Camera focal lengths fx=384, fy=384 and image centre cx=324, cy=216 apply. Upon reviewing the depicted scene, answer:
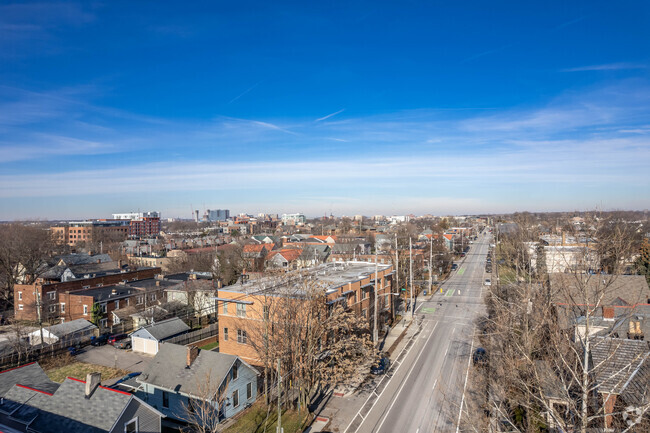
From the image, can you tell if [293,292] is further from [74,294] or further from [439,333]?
[74,294]

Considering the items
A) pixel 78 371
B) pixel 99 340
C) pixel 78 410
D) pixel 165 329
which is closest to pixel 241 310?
pixel 165 329

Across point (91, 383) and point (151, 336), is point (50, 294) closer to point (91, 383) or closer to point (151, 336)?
point (151, 336)

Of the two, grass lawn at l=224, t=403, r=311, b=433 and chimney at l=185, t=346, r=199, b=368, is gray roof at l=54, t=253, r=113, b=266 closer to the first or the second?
chimney at l=185, t=346, r=199, b=368

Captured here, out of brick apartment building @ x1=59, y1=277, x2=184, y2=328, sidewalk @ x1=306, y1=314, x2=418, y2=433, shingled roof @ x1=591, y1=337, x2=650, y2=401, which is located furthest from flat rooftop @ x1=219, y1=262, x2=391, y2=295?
brick apartment building @ x1=59, y1=277, x2=184, y2=328

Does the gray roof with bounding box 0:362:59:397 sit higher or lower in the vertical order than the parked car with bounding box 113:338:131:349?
higher

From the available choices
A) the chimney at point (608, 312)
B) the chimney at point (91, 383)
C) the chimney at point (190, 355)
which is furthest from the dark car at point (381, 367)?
the chimney at point (91, 383)

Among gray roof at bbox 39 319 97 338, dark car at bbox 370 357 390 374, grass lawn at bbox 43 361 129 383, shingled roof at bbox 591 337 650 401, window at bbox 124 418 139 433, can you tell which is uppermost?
shingled roof at bbox 591 337 650 401

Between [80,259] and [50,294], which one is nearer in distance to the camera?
[50,294]

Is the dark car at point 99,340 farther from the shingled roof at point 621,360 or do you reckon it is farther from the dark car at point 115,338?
the shingled roof at point 621,360
